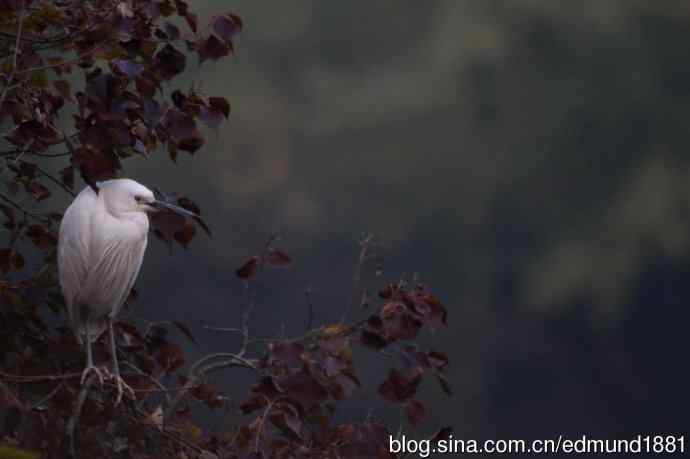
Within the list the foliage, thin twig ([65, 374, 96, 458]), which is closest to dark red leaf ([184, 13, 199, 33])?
the foliage

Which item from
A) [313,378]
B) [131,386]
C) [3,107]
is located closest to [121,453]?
[131,386]

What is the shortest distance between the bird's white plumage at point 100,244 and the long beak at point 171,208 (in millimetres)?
16

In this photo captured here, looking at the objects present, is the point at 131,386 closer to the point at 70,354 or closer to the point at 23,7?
the point at 70,354

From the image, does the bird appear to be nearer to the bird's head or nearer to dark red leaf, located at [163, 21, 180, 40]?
the bird's head

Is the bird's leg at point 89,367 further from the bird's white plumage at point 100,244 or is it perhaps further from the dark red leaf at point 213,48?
the dark red leaf at point 213,48

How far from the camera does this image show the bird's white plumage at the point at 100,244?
6.93ft

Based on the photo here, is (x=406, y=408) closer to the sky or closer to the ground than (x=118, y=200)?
closer to the ground

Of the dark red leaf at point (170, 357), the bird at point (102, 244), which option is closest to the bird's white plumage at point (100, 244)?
the bird at point (102, 244)

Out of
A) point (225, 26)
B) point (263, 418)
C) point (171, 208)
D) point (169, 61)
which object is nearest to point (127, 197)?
point (171, 208)

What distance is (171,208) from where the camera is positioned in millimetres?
2100

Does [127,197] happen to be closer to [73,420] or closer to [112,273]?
[112,273]

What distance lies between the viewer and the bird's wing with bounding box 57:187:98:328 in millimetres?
2104

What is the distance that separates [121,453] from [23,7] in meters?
0.89

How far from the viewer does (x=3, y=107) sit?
2115mm
